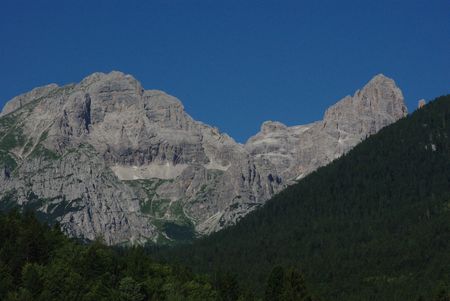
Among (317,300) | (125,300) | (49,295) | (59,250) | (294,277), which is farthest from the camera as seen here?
(317,300)

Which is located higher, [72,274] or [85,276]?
[85,276]

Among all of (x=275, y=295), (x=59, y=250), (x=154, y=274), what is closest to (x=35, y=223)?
(x=59, y=250)

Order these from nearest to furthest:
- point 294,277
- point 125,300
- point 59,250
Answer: point 125,300, point 59,250, point 294,277

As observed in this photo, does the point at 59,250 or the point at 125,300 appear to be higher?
the point at 59,250

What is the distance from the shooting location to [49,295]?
445 feet

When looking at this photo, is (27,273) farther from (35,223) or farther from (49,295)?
(35,223)

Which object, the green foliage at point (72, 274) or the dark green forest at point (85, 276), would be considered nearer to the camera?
the green foliage at point (72, 274)

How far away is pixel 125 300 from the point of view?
494 ft

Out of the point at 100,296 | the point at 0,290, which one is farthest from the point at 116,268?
the point at 0,290

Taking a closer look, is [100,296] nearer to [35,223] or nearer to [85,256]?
[85,256]

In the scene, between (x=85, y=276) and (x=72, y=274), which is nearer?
(x=72, y=274)

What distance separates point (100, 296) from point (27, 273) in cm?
1258

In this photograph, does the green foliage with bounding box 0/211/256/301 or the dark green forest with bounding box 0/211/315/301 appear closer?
the green foliage with bounding box 0/211/256/301

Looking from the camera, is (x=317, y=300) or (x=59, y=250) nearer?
(x=59, y=250)
